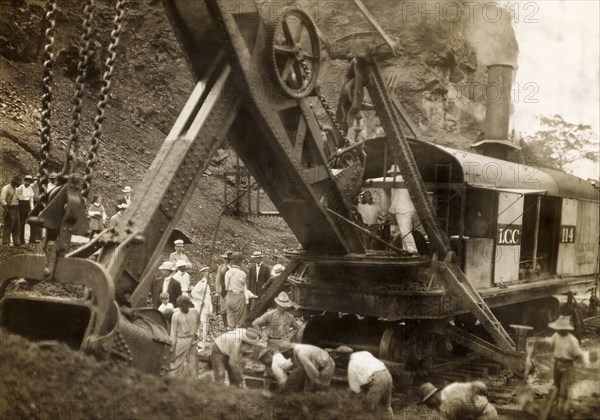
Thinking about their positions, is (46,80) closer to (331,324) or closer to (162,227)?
(162,227)

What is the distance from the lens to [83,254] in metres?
4.36

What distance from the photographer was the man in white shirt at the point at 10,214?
484 inches

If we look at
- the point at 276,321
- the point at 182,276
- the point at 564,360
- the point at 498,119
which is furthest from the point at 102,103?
the point at 498,119

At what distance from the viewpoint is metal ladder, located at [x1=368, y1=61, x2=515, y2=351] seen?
6.92 meters

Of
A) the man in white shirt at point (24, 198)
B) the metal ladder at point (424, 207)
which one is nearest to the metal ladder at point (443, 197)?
the metal ladder at point (424, 207)

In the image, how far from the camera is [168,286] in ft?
33.2

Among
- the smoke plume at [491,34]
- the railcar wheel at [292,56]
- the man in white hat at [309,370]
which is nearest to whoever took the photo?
the railcar wheel at [292,56]

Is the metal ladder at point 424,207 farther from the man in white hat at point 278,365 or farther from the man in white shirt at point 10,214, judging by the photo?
the man in white shirt at point 10,214

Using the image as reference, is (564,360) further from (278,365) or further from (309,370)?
(278,365)

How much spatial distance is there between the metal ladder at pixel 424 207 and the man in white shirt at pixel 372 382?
1913 millimetres

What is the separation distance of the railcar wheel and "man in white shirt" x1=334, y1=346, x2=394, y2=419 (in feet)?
9.14

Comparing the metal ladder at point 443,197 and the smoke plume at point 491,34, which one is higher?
the smoke plume at point 491,34

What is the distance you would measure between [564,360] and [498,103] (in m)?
10.2

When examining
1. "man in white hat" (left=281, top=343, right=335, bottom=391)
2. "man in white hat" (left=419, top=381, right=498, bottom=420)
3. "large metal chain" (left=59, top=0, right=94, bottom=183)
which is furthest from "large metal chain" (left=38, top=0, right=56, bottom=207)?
"man in white hat" (left=419, top=381, right=498, bottom=420)
